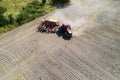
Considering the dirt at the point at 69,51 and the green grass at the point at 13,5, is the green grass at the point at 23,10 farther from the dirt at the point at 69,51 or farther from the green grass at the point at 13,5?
the dirt at the point at 69,51

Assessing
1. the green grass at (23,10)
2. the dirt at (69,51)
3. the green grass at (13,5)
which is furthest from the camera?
the green grass at (13,5)

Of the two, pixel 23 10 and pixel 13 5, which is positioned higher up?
pixel 13 5

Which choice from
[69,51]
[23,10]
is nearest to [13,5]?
[23,10]

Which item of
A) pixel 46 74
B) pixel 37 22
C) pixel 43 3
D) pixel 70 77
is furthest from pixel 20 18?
pixel 70 77

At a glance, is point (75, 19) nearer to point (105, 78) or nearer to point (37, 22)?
point (37, 22)

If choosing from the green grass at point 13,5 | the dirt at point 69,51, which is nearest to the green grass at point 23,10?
the green grass at point 13,5

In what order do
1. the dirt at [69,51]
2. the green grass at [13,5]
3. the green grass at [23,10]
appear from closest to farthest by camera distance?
the dirt at [69,51]
the green grass at [23,10]
the green grass at [13,5]

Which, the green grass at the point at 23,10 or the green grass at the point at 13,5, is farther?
the green grass at the point at 13,5

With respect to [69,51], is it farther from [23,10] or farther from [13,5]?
[13,5]
